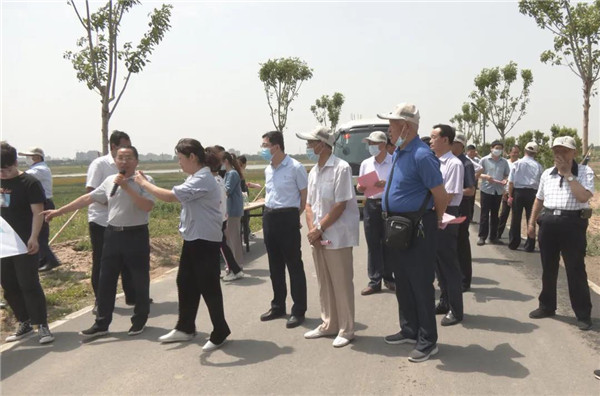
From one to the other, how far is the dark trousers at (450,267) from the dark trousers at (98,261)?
3.52 m

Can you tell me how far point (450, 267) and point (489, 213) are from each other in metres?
5.55

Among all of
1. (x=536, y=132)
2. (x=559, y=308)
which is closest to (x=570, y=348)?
(x=559, y=308)

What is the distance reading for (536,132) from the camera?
39906 mm

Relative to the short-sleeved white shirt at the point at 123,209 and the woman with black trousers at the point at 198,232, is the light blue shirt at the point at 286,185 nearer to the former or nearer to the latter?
the woman with black trousers at the point at 198,232

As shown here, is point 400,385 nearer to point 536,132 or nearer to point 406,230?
point 406,230

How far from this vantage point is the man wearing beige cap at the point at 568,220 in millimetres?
4711

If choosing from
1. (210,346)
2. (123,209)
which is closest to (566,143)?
(210,346)

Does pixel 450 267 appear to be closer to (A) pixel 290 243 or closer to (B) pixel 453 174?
(B) pixel 453 174

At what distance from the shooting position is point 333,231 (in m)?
4.52

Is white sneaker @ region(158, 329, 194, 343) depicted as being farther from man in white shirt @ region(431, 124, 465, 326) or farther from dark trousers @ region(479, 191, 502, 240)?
dark trousers @ region(479, 191, 502, 240)

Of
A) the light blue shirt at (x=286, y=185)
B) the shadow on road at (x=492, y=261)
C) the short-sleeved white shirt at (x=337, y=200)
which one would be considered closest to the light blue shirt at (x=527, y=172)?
the shadow on road at (x=492, y=261)

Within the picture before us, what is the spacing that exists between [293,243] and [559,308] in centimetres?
301

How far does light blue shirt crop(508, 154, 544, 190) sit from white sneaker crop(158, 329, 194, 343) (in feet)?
23.1

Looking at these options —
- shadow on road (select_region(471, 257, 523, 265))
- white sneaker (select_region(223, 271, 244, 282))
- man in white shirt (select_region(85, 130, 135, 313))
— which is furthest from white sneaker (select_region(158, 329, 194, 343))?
shadow on road (select_region(471, 257, 523, 265))
